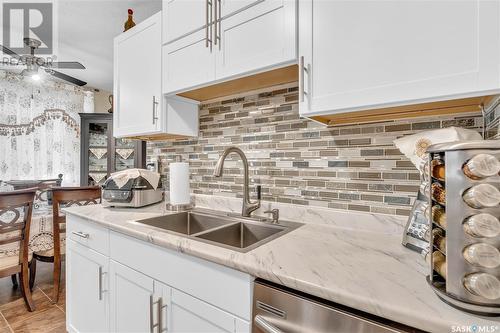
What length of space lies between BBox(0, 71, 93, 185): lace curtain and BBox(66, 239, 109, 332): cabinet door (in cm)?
316

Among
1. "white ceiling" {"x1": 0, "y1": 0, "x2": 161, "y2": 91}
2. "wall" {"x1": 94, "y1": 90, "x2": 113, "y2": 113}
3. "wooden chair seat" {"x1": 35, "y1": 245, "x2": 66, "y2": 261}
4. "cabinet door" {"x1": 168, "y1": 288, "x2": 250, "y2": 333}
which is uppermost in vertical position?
"white ceiling" {"x1": 0, "y1": 0, "x2": 161, "y2": 91}

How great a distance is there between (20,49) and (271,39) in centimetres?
362

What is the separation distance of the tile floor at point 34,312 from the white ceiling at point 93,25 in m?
2.60

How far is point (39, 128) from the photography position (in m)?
4.16

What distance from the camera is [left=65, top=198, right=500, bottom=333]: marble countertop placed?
2.00 feet

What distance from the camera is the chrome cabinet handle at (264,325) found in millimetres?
782

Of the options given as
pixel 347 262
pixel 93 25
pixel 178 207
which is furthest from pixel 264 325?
pixel 93 25

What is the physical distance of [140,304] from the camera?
1250 millimetres

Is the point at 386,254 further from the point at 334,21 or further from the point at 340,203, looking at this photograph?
the point at 334,21

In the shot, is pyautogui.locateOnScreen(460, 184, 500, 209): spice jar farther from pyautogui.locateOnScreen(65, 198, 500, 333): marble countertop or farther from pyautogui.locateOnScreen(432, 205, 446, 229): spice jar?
pyautogui.locateOnScreen(65, 198, 500, 333): marble countertop

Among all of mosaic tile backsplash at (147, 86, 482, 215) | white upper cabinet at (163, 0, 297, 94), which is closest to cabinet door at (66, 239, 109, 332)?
mosaic tile backsplash at (147, 86, 482, 215)

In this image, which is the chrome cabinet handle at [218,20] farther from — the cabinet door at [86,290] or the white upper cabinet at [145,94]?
the cabinet door at [86,290]

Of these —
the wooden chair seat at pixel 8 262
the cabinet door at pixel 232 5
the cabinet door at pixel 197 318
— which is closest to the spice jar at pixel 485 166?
the cabinet door at pixel 197 318

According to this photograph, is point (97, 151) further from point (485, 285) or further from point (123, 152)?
point (485, 285)
